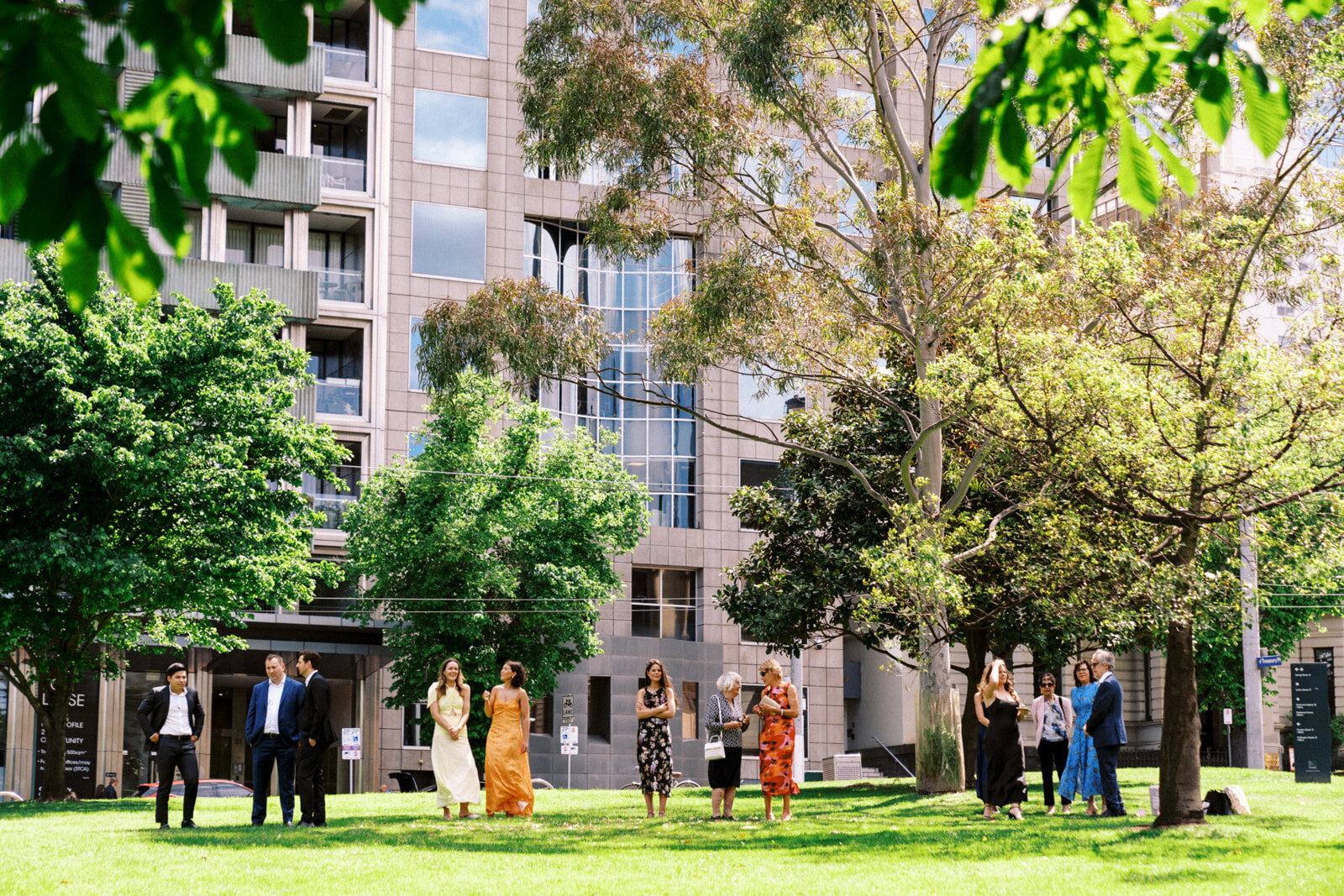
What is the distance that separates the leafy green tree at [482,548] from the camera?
117ft

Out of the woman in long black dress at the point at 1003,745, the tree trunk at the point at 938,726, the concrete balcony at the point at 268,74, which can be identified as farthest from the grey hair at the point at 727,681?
the concrete balcony at the point at 268,74

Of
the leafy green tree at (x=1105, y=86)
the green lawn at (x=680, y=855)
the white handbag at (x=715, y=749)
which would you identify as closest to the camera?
the leafy green tree at (x=1105, y=86)

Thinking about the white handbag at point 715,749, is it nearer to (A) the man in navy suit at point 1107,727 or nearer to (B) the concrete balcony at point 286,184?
(A) the man in navy suit at point 1107,727

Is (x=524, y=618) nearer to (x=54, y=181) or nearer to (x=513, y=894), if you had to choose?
(x=513, y=894)

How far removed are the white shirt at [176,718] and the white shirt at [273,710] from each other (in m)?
0.80

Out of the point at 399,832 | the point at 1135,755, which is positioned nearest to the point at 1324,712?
the point at 399,832

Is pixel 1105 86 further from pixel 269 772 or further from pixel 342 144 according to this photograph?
pixel 342 144

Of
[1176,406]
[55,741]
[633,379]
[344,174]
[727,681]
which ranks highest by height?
[344,174]

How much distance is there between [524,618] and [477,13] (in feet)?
78.4

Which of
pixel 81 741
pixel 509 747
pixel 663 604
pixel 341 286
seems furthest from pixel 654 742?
pixel 663 604

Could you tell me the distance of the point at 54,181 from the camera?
→ 3.57 m

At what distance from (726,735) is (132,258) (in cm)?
1310

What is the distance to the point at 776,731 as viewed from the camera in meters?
16.2

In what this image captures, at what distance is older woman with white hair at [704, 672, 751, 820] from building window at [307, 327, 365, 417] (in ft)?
99.1
